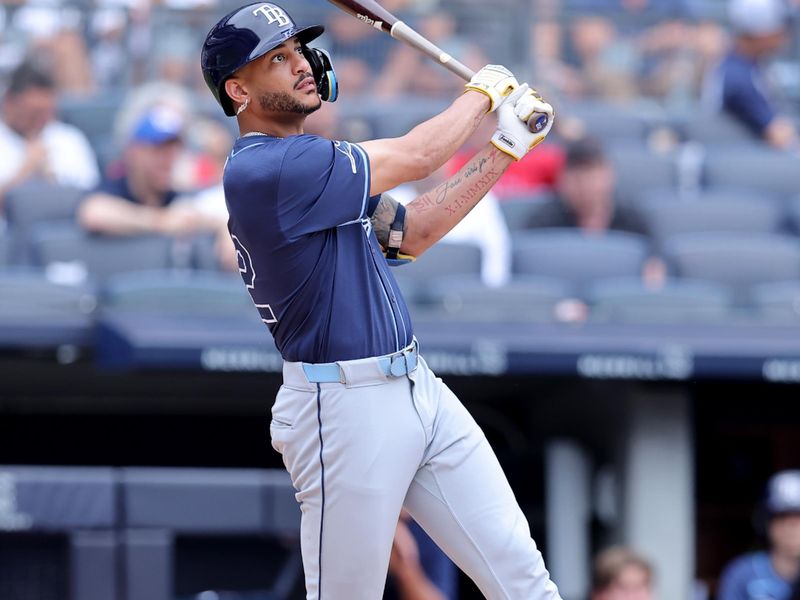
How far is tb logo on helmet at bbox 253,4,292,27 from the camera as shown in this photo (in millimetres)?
2771

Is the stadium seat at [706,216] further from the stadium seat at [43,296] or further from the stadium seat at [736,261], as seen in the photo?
the stadium seat at [43,296]

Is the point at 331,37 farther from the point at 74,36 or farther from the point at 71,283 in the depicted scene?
the point at 71,283

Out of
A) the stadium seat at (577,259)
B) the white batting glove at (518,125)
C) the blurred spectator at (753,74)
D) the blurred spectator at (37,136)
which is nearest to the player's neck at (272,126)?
the white batting glove at (518,125)

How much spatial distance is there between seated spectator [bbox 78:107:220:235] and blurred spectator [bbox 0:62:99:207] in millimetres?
759

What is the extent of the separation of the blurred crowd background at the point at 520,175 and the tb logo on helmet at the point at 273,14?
6.04ft

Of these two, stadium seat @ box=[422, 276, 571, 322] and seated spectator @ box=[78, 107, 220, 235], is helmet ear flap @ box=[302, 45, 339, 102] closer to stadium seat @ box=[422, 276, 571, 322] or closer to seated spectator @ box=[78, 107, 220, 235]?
stadium seat @ box=[422, 276, 571, 322]

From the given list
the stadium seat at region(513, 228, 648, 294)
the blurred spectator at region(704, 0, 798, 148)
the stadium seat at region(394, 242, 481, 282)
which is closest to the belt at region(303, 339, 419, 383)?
the stadium seat at region(394, 242, 481, 282)

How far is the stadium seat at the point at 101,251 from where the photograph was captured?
18.2 feet

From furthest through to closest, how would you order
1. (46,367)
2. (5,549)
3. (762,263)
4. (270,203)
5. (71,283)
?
(762,263), (46,367), (71,283), (5,549), (270,203)

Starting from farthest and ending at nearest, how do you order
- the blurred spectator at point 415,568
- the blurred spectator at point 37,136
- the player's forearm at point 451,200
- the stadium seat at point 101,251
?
the blurred spectator at point 37,136, the stadium seat at point 101,251, the blurred spectator at point 415,568, the player's forearm at point 451,200

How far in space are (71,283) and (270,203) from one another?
8.31ft

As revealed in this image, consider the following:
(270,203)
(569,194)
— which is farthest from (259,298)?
(569,194)

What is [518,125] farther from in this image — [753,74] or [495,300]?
[753,74]

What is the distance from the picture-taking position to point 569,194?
6.05 meters
